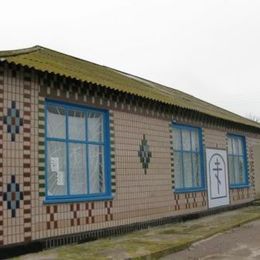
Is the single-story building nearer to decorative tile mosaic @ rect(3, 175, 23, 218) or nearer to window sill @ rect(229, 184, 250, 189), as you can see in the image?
decorative tile mosaic @ rect(3, 175, 23, 218)

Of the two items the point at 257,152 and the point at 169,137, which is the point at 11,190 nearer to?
the point at 169,137

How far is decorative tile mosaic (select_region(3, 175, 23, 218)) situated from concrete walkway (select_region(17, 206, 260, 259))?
82 centimetres

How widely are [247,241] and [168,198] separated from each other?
10.4ft

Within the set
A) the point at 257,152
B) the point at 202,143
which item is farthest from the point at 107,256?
the point at 257,152

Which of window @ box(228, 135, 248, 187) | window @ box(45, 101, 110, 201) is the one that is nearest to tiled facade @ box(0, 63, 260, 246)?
window @ box(45, 101, 110, 201)

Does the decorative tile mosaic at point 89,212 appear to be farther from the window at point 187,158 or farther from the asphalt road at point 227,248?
the window at point 187,158

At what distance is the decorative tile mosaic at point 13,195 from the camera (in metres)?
8.65

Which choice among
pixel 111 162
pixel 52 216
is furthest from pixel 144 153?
pixel 52 216

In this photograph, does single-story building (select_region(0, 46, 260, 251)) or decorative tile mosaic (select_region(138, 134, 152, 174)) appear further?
decorative tile mosaic (select_region(138, 134, 152, 174))

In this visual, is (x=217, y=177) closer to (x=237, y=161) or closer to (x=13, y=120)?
(x=237, y=161)

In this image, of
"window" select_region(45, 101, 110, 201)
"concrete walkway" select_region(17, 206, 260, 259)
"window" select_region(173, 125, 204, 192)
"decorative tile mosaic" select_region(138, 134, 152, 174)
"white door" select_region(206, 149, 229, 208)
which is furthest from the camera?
"white door" select_region(206, 149, 229, 208)

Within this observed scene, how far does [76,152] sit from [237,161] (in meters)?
9.22

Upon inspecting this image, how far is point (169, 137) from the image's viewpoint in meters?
13.7

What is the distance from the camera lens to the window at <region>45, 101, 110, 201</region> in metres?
9.86
